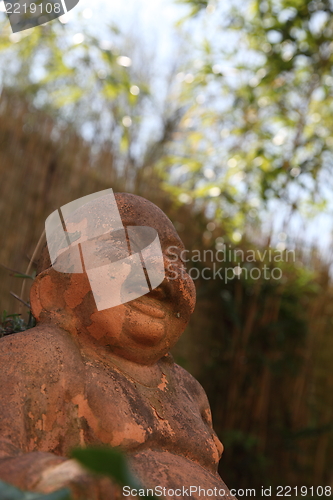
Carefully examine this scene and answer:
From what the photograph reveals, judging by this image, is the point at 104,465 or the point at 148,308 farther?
the point at 148,308

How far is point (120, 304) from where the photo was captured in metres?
1.06

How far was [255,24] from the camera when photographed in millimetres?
3051

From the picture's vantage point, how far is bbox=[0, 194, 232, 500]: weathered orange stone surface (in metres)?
0.92

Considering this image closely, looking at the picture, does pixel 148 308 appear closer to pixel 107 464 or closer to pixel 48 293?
pixel 48 293

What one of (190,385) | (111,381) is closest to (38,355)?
(111,381)

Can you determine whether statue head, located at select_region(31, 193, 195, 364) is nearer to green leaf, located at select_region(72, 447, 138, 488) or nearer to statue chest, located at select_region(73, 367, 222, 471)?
statue chest, located at select_region(73, 367, 222, 471)

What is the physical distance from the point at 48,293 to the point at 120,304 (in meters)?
0.17

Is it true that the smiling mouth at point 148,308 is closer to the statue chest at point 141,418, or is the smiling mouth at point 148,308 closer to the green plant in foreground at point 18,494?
the statue chest at point 141,418

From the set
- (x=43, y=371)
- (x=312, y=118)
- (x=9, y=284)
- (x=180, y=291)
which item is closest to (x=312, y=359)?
(x=312, y=118)

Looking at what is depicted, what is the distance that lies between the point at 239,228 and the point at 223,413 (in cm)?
117

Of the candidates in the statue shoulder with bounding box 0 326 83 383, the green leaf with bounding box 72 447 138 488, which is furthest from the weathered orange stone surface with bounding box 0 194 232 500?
the green leaf with bounding box 72 447 138 488

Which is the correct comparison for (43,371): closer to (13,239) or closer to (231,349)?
(13,239)

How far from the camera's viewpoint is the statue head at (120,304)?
3.49ft

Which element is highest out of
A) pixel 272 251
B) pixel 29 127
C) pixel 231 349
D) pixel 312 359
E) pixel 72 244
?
pixel 72 244
